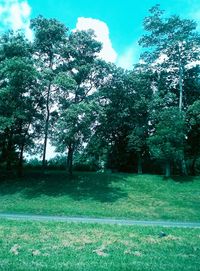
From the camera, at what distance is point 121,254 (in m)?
13.5

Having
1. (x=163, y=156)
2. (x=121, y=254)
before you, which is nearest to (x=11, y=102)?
(x=163, y=156)

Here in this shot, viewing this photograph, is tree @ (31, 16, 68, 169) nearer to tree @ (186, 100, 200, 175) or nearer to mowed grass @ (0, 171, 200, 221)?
mowed grass @ (0, 171, 200, 221)

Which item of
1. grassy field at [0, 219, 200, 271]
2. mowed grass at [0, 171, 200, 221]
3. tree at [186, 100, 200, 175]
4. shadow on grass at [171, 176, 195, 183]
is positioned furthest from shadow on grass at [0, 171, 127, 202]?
grassy field at [0, 219, 200, 271]

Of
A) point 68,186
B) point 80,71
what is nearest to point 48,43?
point 80,71

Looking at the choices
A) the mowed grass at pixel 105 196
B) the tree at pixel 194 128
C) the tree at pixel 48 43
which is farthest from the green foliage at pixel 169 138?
the tree at pixel 48 43

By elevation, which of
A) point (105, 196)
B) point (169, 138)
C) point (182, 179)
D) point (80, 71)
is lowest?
point (105, 196)

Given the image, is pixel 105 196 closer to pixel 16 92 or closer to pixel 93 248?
pixel 16 92

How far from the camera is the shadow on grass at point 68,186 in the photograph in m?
34.9

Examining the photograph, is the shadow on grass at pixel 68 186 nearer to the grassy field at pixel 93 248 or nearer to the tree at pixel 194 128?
the tree at pixel 194 128

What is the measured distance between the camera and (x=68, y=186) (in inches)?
1508

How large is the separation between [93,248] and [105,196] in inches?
801

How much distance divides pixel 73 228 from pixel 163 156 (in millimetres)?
26388

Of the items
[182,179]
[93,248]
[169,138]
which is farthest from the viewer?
[182,179]

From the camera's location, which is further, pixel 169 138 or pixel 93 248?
pixel 169 138
